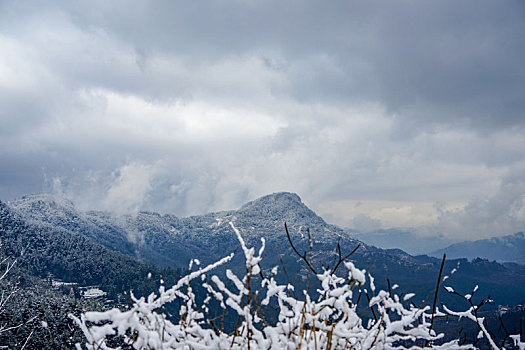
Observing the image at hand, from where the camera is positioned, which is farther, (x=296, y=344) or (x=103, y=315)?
(x=296, y=344)

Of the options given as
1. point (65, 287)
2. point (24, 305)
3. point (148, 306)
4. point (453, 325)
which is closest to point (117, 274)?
point (65, 287)

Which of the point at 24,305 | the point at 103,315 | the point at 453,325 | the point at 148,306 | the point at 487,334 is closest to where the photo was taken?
the point at 103,315

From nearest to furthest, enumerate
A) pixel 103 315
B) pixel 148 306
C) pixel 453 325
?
pixel 103 315 < pixel 148 306 < pixel 453 325

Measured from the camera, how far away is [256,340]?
2.69 metres

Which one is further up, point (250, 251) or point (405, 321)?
point (250, 251)

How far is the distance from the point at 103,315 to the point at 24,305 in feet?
283

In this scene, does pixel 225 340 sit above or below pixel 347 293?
below

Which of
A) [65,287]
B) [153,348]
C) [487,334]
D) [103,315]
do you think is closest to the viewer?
[103,315]

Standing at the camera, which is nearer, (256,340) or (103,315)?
(103,315)

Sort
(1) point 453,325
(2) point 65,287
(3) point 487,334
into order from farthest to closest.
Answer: (1) point 453,325 < (2) point 65,287 < (3) point 487,334

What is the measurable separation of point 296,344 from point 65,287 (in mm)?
205677

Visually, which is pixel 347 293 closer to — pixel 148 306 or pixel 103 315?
pixel 148 306

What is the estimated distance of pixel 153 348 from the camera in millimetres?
2428

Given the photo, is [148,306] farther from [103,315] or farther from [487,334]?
[487,334]
